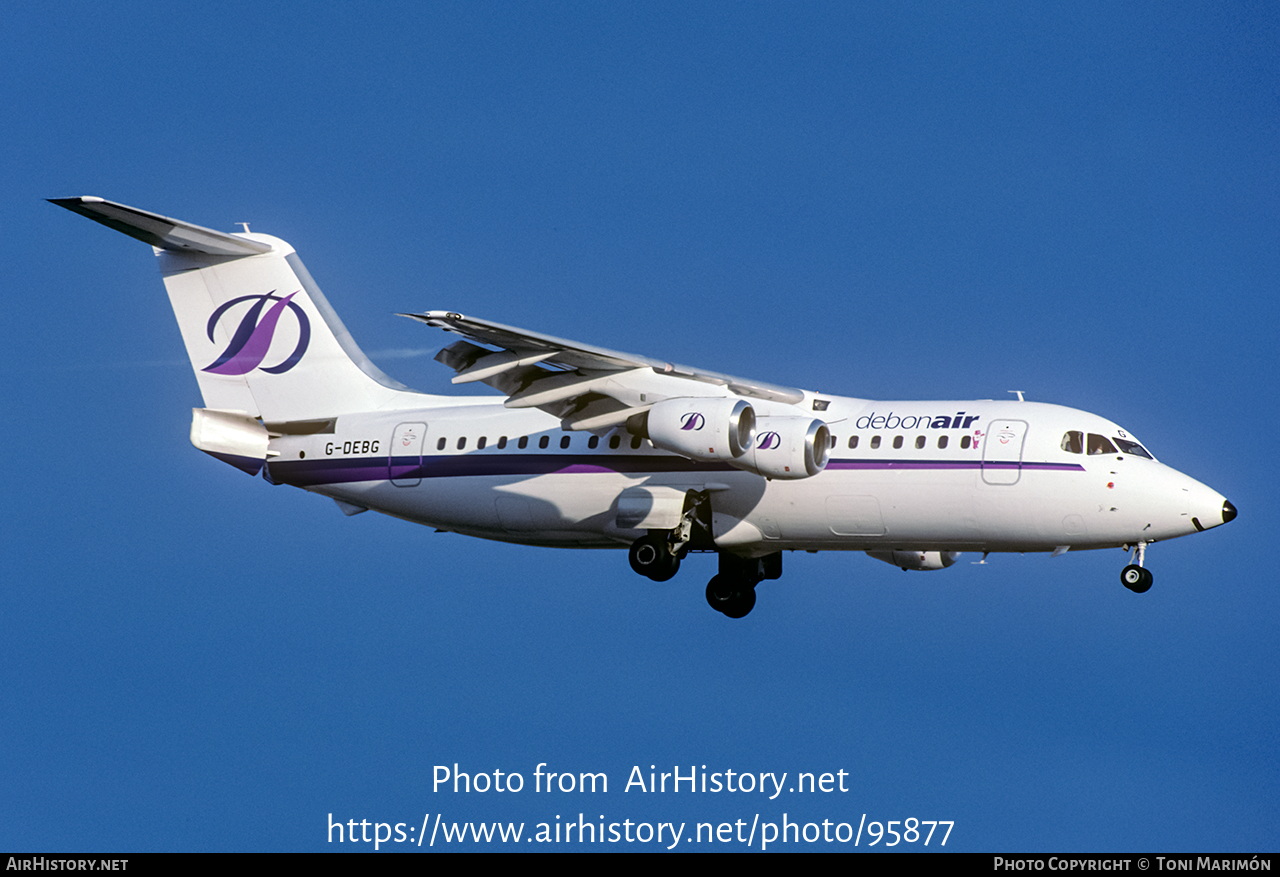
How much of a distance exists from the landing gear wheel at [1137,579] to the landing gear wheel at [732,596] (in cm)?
469

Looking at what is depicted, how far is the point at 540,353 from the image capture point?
59.4 feet

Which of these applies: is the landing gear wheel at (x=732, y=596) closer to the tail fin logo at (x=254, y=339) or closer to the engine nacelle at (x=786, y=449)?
the engine nacelle at (x=786, y=449)

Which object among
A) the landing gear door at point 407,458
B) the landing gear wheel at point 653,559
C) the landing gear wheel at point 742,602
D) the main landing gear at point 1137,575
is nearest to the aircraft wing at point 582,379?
the landing gear wheel at point 653,559

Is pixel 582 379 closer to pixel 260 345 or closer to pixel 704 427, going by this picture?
pixel 704 427

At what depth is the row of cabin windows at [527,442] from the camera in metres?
19.8

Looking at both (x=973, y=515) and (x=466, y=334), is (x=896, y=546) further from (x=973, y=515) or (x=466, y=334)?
(x=466, y=334)

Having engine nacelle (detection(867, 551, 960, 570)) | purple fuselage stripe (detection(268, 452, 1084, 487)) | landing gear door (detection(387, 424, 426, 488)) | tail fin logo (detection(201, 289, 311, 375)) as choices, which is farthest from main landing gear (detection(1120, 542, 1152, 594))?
tail fin logo (detection(201, 289, 311, 375))

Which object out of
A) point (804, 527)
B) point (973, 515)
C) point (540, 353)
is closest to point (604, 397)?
point (540, 353)

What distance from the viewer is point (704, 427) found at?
1788 centimetres

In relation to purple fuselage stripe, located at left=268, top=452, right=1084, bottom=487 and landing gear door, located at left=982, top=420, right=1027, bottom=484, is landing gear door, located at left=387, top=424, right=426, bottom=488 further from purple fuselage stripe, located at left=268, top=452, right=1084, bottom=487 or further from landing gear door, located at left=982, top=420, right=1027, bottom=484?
landing gear door, located at left=982, top=420, right=1027, bottom=484
